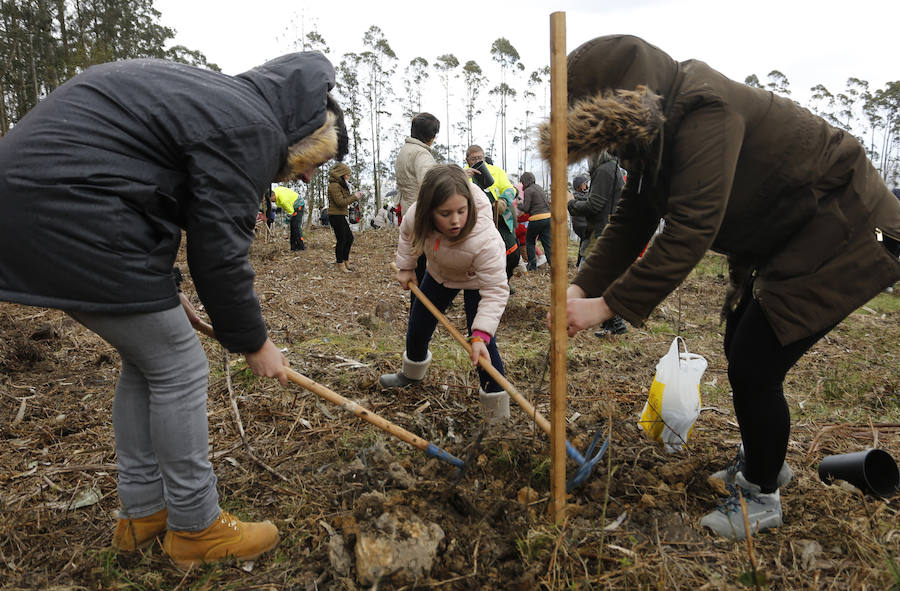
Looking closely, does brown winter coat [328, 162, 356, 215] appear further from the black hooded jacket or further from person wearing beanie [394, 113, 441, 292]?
the black hooded jacket

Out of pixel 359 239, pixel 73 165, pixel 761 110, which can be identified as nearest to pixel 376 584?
pixel 73 165

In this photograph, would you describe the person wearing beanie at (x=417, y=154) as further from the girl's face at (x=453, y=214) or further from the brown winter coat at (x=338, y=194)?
the brown winter coat at (x=338, y=194)

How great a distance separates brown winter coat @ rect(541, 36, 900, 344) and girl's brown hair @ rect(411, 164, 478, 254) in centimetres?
105

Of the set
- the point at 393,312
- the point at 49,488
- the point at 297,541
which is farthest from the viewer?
the point at 393,312

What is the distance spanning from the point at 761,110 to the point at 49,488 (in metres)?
3.21

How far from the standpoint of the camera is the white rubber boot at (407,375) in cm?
338

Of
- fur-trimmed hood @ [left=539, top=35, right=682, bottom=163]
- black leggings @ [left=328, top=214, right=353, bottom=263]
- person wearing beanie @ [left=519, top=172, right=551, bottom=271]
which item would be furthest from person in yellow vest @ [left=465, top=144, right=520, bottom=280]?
fur-trimmed hood @ [left=539, top=35, right=682, bottom=163]

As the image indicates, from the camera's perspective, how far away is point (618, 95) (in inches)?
58.5

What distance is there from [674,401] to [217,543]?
2117 mm

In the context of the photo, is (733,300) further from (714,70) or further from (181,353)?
(181,353)

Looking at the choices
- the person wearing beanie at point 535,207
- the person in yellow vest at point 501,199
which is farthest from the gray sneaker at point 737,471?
the person wearing beanie at point 535,207

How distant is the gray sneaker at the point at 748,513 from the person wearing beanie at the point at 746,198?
24 millimetres

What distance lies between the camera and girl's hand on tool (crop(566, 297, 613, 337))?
1707 mm

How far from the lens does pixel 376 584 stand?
1528mm
